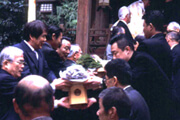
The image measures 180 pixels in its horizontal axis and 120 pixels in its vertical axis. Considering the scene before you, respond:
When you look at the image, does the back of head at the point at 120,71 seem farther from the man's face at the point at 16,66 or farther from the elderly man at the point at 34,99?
the elderly man at the point at 34,99

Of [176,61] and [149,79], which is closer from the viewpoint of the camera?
[149,79]

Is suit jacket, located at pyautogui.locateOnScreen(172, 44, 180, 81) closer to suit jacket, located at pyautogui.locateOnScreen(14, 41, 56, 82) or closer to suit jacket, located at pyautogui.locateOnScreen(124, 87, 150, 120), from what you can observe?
suit jacket, located at pyautogui.locateOnScreen(14, 41, 56, 82)

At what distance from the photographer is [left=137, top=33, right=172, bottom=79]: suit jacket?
4629 mm

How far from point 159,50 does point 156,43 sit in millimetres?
112

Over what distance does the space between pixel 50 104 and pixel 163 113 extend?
2.64 metres

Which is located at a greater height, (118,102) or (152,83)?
(118,102)

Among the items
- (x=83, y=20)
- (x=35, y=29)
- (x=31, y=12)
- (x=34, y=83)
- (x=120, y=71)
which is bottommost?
(x=120, y=71)

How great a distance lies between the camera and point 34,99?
2258 millimetres

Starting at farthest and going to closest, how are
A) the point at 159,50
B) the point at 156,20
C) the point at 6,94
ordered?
the point at 156,20 < the point at 159,50 < the point at 6,94

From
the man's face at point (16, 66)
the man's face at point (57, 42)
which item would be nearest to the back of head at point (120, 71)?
the man's face at point (16, 66)

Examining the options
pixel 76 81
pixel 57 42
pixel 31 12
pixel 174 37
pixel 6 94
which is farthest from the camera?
pixel 174 37

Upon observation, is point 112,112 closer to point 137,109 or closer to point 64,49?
point 137,109

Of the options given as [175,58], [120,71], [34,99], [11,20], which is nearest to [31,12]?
[175,58]

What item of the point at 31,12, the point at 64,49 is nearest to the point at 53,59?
the point at 64,49
